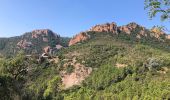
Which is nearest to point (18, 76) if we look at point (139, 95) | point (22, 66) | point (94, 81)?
point (22, 66)

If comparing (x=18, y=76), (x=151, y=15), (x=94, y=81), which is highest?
(x=151, y=15)

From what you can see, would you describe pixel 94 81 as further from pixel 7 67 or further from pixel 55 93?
pixel 7 67

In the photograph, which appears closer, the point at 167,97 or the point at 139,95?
the point at 167,97

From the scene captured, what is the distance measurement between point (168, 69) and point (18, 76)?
5623 inches

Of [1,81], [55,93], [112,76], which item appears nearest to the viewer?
[1,81]

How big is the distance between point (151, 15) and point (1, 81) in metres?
44.2

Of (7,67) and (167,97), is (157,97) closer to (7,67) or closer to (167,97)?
(167,97)

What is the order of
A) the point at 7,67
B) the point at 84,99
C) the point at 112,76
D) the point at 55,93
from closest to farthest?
the point at 7,67 < the point at 55,93 < the point at 84,99 < the point at 112,76

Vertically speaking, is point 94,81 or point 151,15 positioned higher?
point 151,15

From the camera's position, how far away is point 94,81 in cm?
19650

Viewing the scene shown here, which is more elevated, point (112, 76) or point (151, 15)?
point (151, 15)

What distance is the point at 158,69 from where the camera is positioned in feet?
655

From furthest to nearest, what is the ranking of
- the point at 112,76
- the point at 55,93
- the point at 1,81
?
1. the point at 112,76
2. the point at 55,93
3. the point at 1,81

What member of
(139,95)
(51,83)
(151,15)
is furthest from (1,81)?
(139,95)
